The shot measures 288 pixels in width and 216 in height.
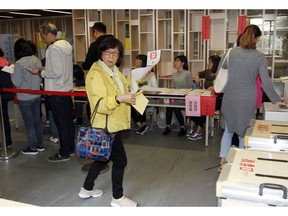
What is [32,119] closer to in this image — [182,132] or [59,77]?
[59,77]

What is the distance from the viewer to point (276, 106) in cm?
286

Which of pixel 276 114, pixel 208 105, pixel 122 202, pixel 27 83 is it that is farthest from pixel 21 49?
pixel 276 114

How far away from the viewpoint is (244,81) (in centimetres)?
285

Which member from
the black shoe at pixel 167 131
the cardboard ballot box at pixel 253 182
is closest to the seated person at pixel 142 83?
the black shoe at pixel 167 131

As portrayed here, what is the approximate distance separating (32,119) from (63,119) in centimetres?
54

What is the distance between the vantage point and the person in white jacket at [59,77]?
11.3 ft

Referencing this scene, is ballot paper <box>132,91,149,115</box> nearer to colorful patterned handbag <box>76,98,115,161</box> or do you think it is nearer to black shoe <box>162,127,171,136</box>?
colorful patterned handbag <box>76,98,115,161</box>

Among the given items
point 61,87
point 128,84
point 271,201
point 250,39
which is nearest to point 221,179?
point 271,201

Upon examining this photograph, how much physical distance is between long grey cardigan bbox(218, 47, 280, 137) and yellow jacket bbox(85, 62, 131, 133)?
110cm

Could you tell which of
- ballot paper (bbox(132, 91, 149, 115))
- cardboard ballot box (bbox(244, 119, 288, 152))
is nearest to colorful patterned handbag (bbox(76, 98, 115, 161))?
ballot paper (bbox(132, 91, 149, 115))

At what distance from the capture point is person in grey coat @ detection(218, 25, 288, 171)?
2748mm

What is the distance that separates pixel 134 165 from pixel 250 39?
184cm

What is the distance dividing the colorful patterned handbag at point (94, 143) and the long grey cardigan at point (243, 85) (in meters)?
1.28

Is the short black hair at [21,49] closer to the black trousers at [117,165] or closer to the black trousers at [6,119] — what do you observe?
the black trousers at [6,119]
